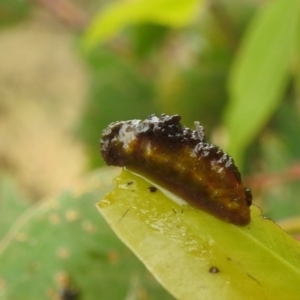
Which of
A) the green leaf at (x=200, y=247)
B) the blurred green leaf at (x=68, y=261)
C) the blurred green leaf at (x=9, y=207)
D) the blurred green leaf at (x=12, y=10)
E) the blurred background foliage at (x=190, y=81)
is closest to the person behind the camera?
the green leaf at (x=200, y=247)

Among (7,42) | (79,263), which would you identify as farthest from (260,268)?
(7,42)

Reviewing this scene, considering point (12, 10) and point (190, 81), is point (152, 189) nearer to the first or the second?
point (190, 81)

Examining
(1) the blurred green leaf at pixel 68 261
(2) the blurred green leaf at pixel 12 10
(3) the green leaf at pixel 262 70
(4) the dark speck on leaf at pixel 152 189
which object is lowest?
(1) the blurred green leaf at pixel 68 261

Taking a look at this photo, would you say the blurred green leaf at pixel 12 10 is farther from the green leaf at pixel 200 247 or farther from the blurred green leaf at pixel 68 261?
the green leaf at pixel 200 247

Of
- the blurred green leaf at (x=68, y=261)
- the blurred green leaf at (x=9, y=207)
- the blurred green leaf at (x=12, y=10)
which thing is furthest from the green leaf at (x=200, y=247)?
the blurred green leaf at (x=12, y=10)

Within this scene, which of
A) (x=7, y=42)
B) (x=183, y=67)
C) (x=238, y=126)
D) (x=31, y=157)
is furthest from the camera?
(x=7, y=42)

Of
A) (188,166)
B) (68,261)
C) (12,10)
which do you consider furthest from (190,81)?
(188,166)

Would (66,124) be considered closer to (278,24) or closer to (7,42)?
(7,42)

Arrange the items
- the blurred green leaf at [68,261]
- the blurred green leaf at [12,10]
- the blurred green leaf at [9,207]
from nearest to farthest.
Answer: the blurred green leaf at [68,261] < the blurred green leaf at [9,207] < the blurred green leaf at [12,10]
